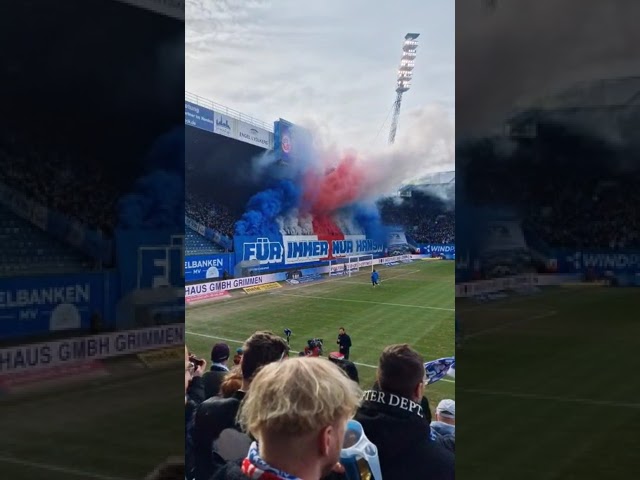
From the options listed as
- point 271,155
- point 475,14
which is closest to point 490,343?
point 475,14

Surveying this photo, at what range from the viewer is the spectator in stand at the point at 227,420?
9.06 ft

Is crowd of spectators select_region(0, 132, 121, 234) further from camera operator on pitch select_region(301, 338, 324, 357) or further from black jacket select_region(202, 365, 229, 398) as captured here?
camera operator on pitch select_region(301, 338, 324, 357)

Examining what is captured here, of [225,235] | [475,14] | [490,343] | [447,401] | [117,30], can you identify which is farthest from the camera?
[490,343]

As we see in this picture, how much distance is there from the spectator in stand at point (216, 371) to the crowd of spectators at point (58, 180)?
216 centimetres

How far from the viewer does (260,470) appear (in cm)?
92

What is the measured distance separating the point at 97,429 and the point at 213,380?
1966 millimetres

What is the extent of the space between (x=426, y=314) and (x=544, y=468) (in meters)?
1.76

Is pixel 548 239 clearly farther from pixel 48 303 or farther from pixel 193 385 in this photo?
pixel 193 385

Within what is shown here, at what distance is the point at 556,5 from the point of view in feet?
14.6

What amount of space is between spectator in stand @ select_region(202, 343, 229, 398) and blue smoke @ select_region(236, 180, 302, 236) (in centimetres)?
56

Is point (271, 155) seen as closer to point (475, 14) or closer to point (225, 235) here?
point (225, 235)

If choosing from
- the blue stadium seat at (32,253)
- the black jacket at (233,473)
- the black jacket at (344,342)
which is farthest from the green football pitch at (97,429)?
the black jacket at (233,473)

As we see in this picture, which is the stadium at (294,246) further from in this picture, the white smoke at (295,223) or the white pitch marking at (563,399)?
the white pitch marking at (563,399)

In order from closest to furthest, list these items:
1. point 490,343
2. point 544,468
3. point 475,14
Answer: point 475,14 → point 544,468 → point 490,343
